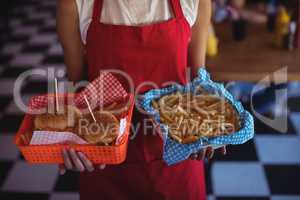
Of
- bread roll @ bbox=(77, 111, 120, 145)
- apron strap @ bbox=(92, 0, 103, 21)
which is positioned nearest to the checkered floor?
bread roll @ bbox=(77, 111, 120, 145)

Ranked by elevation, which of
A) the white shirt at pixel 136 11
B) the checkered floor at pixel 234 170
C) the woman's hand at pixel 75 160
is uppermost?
the white shirt at pixel 136 11

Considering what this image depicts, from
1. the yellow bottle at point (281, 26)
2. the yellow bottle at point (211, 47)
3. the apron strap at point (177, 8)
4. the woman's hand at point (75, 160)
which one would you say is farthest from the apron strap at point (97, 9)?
the yellow bottle at point (281, 26)

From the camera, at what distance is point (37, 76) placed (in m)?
3.71

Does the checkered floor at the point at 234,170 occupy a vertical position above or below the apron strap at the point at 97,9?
below

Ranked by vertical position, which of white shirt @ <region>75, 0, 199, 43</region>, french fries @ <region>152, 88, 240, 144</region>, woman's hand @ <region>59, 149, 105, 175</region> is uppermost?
white shirt @ <region>75, 0, 199, 43</region>

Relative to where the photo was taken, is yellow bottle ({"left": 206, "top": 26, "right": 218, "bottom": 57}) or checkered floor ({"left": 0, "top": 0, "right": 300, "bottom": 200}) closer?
yellow bottle ({"left": 206, "top": 26, "right": 218, "bottom": 57})

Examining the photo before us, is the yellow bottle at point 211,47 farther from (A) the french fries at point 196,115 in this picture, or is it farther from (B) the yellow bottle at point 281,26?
(A) the french fries at point 196,115

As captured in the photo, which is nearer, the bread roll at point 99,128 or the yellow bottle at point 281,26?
the bread roll at point 99,128

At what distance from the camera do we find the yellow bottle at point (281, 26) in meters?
2.26

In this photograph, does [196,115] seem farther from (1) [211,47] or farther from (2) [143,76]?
(1) [211,47]

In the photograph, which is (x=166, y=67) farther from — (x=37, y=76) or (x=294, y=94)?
(x=37, y=76)

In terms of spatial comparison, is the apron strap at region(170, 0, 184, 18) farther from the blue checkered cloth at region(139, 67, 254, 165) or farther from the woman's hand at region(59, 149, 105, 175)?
the woman's hand at region(59, 149, 105, 175)

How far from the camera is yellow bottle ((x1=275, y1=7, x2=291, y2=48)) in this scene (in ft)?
7.43

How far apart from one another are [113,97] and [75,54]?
0.71 feet
